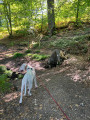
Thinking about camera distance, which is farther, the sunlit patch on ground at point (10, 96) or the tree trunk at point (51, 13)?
the tree trunk at point (51, 13)

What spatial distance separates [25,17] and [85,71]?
8.30 metres

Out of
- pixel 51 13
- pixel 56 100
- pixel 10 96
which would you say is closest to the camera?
pixel 56 100

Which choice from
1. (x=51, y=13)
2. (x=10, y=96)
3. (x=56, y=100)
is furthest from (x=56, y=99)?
(x=51, y=13)

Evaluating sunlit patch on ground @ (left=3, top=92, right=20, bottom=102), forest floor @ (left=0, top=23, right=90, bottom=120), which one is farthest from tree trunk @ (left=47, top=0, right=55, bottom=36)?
sunlit patch on ground @ (left=3, top=92, right=20, bottom=102)

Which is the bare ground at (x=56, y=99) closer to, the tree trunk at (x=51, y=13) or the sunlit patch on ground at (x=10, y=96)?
the sunlit patch on ground at (x=10, y=96)

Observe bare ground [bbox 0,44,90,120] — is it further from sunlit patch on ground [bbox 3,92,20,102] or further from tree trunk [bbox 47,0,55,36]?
tree trunk [bbox 47,0,55,36]

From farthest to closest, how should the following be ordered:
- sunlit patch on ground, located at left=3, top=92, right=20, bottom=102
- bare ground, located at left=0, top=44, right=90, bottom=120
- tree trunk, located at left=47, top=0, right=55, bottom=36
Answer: tree trunk, located at left=47, top=0, right=55, bottom=36
sunlit patch on ground, located at left=3, top=92, right=20, bottom=102
bare ground, located at left=0, top=44, right=90, bottom=120

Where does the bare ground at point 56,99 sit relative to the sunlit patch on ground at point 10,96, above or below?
above

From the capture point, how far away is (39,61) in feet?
26.4

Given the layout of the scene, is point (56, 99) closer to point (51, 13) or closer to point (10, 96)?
point (10, 96)

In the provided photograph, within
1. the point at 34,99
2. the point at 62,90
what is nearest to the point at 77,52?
the point at 62,90

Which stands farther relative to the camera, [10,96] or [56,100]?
[10,96]

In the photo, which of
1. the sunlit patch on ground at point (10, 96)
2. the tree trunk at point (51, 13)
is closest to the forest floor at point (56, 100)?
the sunlit patch on ground at point (10, 96)

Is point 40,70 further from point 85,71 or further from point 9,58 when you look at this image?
point 9,58
